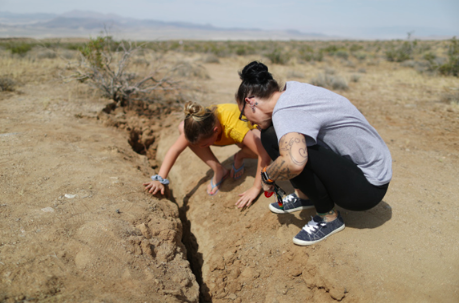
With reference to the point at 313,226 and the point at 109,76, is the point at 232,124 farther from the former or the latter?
the point at 109,76

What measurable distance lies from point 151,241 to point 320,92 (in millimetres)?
1515

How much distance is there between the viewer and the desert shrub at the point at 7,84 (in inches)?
188

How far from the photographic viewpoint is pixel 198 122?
2221 mm

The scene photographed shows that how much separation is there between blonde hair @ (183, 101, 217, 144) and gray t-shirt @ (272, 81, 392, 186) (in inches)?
31.0

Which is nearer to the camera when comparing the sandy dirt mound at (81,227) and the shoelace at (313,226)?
the sandy dirt mound at (81,227)

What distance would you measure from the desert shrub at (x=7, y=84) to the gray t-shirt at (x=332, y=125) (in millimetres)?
5278

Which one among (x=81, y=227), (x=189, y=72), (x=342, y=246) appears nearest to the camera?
(x=81, y=227)

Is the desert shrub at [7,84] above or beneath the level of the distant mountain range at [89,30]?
beneath

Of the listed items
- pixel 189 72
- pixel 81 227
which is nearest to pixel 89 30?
pixel 189 72

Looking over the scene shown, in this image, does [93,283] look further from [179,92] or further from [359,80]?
[359,80]

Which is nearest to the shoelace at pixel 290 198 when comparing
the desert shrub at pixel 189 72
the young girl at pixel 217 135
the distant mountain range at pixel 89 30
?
the young girl at pixel 217 135

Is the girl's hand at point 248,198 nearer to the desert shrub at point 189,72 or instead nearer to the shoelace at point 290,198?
the shoelace at point 290,198

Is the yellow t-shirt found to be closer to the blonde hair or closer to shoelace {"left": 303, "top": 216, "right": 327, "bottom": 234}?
the blonde hair

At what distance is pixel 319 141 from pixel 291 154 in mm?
401
